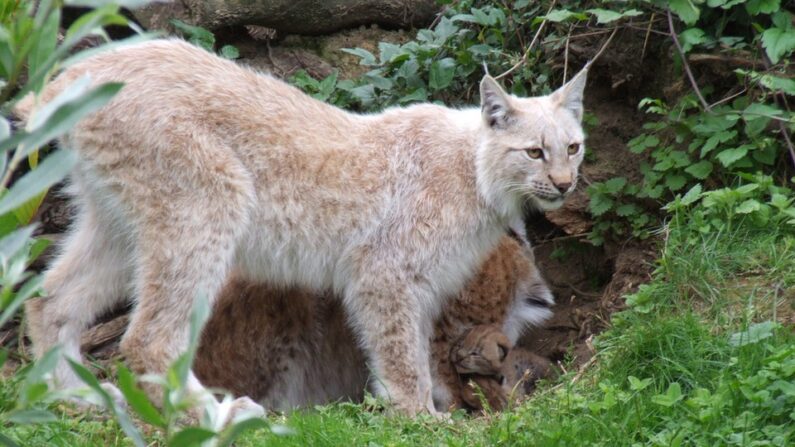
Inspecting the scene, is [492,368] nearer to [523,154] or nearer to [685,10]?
[523,154]

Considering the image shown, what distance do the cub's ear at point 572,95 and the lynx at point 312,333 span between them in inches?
43.3

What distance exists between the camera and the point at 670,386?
4.49m

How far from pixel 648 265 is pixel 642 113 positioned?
49.5 inches

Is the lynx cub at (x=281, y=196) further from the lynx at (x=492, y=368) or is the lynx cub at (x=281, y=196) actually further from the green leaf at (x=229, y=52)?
the green leaf at (x=229, y=52)

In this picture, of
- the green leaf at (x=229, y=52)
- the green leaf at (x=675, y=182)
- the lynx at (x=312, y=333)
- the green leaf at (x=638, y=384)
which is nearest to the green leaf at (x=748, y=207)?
the green leaf at (x=675, y=182)

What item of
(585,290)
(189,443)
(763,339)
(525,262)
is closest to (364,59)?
(525,262)

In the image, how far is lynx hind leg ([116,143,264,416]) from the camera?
199 inches

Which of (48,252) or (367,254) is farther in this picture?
(48,252)

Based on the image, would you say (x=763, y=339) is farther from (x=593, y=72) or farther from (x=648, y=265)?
(x=593, y=72)

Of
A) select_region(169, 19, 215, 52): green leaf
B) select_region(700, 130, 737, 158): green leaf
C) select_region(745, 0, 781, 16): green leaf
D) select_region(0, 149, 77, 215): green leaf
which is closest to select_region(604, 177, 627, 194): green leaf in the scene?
select_region(700, 130, 737, 158): green leaf

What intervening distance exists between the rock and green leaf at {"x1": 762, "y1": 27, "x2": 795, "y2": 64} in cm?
306

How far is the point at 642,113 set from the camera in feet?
22.9

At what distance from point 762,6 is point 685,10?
1.45ft

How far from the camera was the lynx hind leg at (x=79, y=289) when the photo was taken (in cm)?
572
